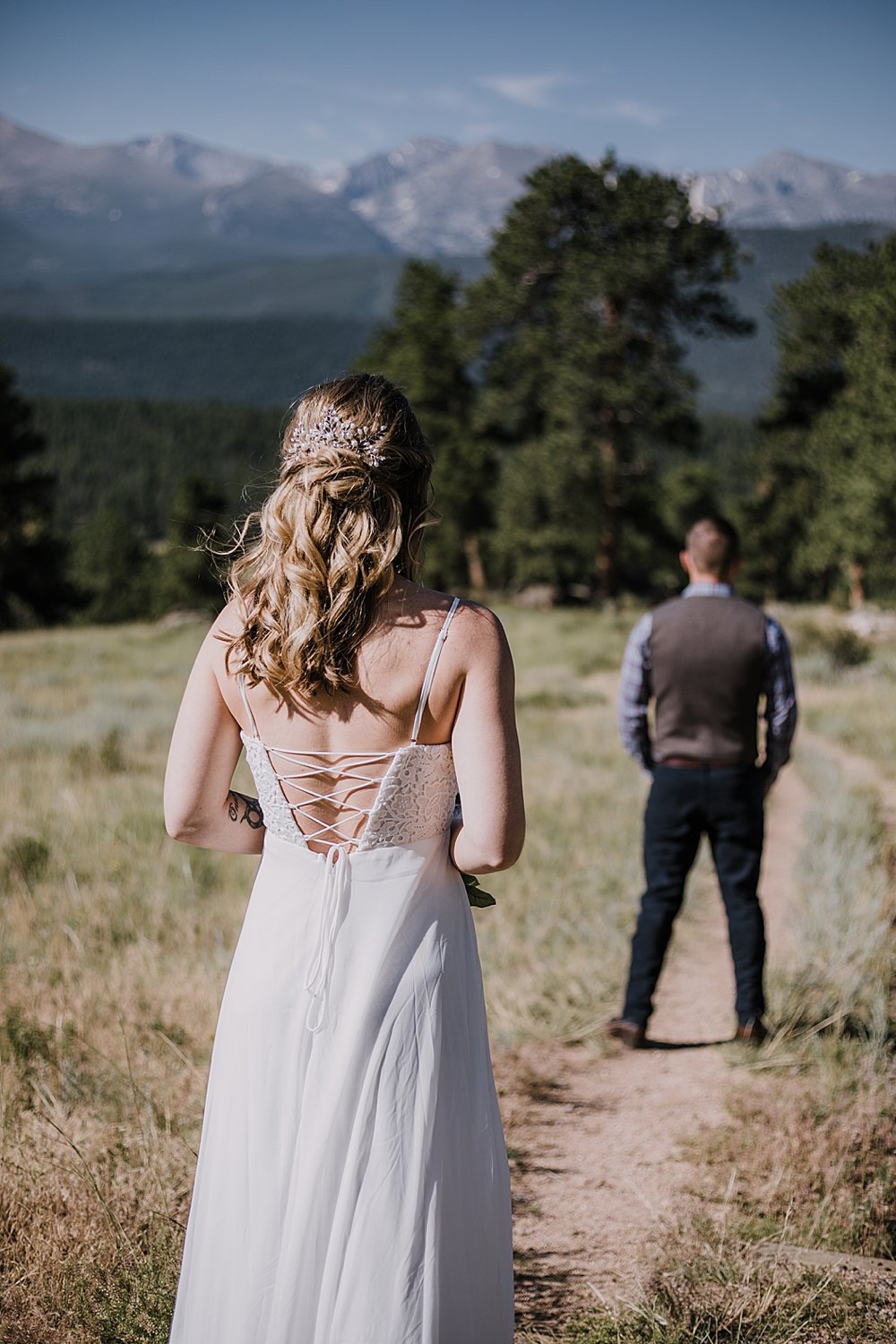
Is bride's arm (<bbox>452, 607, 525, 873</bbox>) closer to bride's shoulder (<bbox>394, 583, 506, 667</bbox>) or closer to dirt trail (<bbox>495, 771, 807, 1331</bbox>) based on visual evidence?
bride's shoulder (<bbox>394, 583, 506, 667</bbox>)

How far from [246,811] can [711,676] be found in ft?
8.22

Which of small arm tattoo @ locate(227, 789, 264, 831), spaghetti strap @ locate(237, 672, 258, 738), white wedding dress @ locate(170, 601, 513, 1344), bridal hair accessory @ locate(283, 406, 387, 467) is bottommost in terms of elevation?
white wedding dress @ locate(170, 601, 513, 1344)

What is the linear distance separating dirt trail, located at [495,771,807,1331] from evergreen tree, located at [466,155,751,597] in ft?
70.7

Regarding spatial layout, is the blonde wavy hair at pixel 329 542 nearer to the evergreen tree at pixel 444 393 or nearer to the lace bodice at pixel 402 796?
the lace bodice at pixel 402 796

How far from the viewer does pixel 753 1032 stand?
4.38m

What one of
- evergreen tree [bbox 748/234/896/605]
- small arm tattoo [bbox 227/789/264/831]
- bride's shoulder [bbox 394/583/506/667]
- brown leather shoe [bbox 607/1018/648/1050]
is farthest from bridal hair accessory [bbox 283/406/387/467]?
evergreen tree [bbox 748/234/896/605]

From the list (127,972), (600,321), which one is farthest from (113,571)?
(127,972)

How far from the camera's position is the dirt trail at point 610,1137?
9.77ft

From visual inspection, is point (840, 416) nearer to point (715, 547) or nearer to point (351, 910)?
point (715, 547)

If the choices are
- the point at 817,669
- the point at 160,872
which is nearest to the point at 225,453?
the point at 817,669

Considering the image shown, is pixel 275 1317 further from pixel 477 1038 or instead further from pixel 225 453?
pixel 225 453

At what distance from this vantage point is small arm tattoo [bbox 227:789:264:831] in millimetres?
2246

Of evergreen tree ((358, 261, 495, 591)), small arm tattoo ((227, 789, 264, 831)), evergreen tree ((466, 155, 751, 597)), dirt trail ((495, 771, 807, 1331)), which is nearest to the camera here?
small arm tattoo ((227, 789, 264, 831))

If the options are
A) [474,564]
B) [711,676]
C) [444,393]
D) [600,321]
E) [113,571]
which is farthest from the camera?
[113,571]
